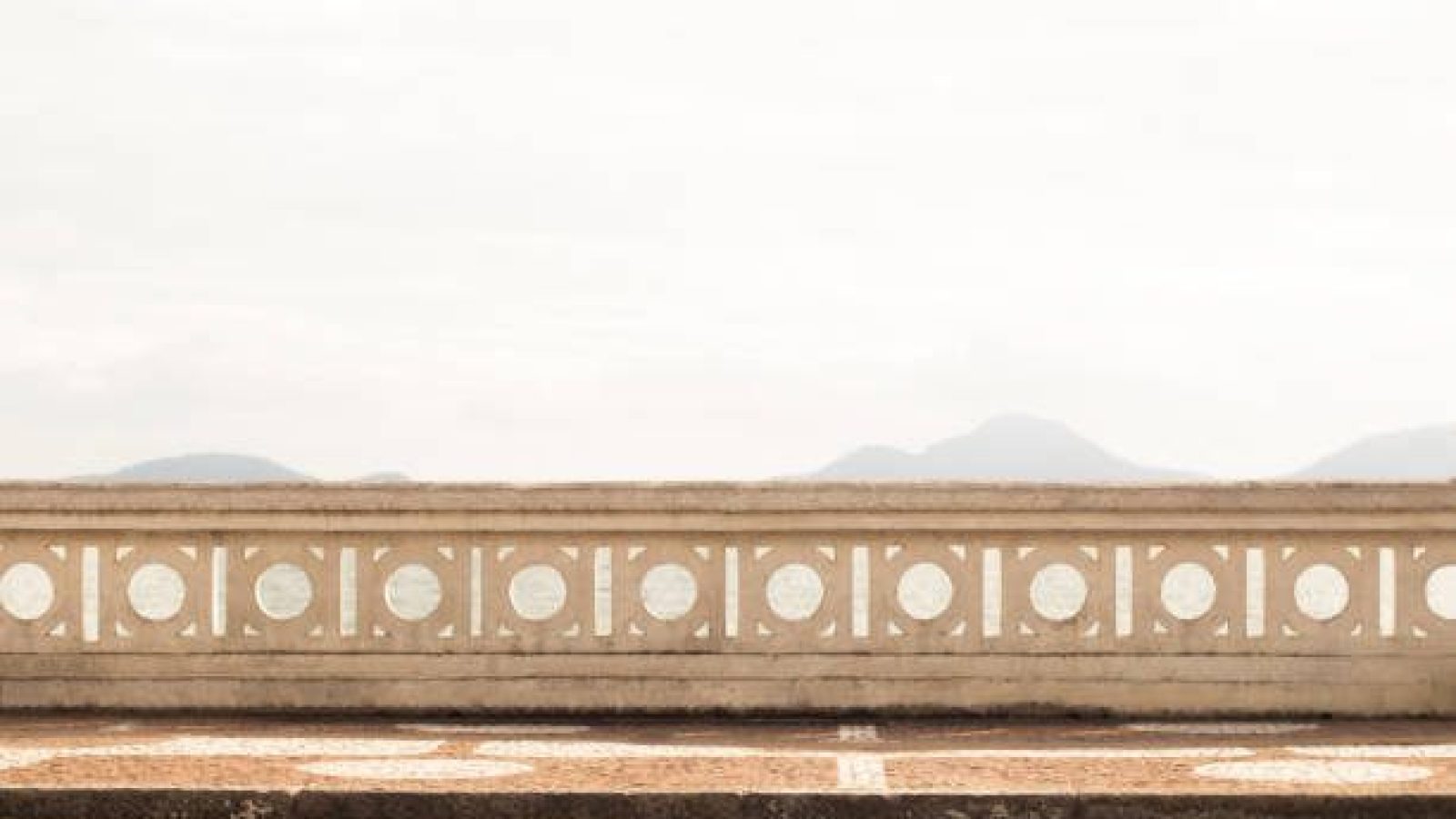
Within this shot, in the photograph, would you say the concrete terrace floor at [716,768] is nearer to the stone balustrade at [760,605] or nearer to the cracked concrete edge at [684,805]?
the cracked concrete edge at [684,805]

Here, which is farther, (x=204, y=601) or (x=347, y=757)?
(x=204, y=601)

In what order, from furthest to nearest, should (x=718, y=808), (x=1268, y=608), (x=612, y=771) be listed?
(x=1268, y=608) < (x=612, y=771) < (x=718, y=808)

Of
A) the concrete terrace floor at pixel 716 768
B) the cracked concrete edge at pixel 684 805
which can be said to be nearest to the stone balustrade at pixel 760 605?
the concrete terrace floor at pixel 716 768

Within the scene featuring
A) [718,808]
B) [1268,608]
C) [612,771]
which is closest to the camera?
[718,808]

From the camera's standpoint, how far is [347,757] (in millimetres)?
7492

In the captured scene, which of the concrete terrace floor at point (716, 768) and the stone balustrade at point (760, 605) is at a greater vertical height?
the stone balustrade at point (760, 605)

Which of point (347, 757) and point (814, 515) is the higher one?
point (814, 515)

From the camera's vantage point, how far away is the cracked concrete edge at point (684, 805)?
21.2 ft

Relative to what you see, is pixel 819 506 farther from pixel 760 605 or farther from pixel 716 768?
pixel 716 768

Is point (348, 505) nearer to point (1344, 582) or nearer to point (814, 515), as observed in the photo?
point (814, 515)

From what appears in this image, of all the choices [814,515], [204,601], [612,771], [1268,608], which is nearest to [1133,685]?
[1268,608]

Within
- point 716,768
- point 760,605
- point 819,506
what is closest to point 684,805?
point 716,768

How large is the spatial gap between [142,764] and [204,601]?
168 cm

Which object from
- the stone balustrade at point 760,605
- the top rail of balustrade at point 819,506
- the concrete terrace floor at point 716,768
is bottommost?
the concrete terrace floor at point 716,768
